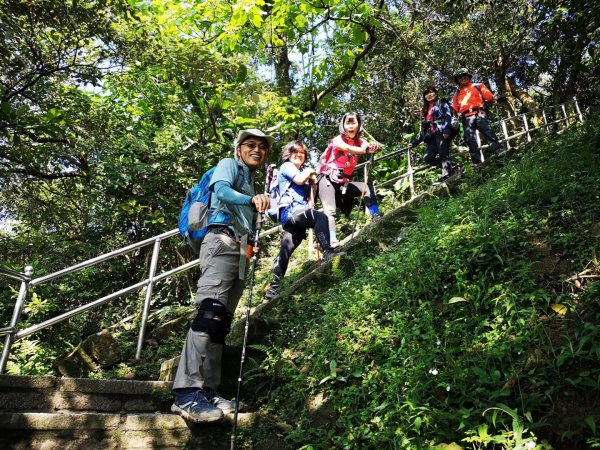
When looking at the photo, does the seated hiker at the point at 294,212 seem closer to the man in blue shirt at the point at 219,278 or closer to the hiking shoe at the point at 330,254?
the hiking shoe at the point at 330,254

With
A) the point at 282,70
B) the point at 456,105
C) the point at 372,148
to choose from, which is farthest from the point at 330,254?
the point at 282,70

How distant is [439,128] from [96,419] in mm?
6462

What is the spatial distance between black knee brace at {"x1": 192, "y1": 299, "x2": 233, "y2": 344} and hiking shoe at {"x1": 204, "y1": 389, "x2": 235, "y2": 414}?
1.18 ft

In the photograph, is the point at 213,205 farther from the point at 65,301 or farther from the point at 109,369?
the point at 65,301

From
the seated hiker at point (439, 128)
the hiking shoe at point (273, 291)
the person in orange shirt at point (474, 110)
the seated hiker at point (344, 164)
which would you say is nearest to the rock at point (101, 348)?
the hiking shoe at point (273, 291)

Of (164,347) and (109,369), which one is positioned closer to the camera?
(109,369)

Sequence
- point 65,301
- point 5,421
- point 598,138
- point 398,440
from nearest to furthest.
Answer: point 398,440
point 5,421
point 598,138
point 65,301

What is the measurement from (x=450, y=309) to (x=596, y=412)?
122cm

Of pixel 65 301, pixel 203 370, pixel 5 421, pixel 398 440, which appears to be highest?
pixel 65 301

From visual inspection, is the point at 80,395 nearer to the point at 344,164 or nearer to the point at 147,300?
the point at 147,300

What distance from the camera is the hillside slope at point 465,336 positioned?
2.31 metres

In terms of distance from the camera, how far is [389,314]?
357 centimetres

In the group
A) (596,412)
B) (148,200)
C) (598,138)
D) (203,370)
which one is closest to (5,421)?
(203,370)

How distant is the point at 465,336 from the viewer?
114 inches
